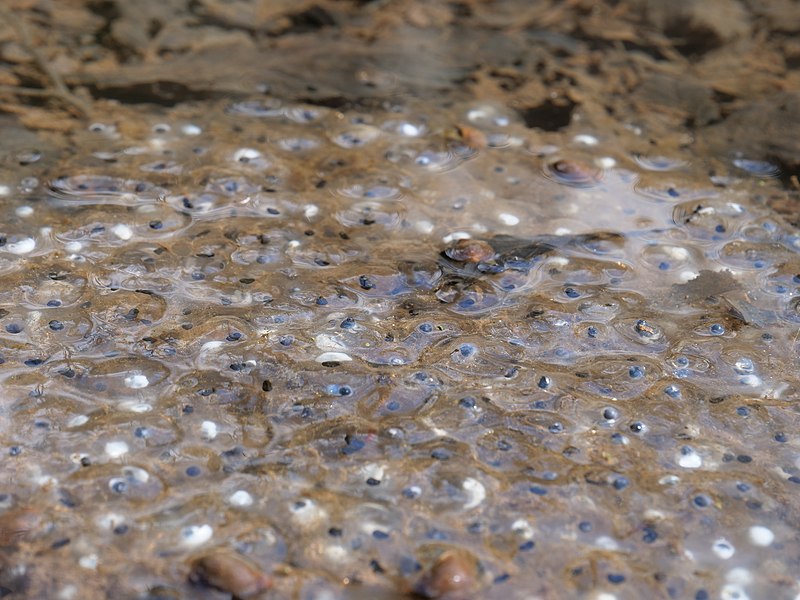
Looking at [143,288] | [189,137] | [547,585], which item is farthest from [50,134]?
[547,585]

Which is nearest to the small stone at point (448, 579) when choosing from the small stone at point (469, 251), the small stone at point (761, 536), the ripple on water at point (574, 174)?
the small stone at point (761, 536)

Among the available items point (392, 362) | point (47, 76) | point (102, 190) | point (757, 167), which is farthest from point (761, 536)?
point (47, 76)

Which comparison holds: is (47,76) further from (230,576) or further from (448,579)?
(448,579)

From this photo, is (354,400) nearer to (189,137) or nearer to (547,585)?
(547,585)

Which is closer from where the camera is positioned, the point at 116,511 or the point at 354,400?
the point at 116,511

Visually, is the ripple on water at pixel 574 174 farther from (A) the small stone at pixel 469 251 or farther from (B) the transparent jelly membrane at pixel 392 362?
(A) the small stone at pixel 469 251

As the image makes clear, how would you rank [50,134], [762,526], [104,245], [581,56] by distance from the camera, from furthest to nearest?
1. [581,56]
2. [50,134]
3. [104,245]
4. [762,526]

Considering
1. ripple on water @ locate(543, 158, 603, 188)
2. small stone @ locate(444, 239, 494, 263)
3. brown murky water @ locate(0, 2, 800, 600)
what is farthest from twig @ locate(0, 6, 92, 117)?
ripple on water @ locate(543, 158, 603, 188)
